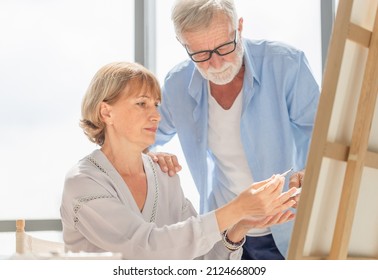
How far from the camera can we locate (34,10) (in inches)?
146

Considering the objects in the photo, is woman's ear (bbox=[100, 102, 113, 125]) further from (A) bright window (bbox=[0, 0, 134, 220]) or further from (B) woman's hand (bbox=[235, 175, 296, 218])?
(A) bright window (bbox=[0, 0, 134, 220])

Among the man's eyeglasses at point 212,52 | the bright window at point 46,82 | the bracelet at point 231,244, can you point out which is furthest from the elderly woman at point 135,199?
the bright window at point 46,82

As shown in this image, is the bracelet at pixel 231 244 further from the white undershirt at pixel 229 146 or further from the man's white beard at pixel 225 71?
the man's white beard at pixel 225 71

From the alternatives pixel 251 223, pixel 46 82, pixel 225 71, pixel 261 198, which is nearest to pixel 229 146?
pixel 225 71

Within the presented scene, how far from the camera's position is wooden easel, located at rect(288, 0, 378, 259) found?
52.1 inches

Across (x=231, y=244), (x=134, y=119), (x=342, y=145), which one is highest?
(x=342, y=145)

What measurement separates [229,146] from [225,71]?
0.26 m

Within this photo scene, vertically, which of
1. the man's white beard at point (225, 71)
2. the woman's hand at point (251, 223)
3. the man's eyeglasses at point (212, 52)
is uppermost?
the man's eyeglasses at point (212, 52)

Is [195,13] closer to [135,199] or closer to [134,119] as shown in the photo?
[134,119]

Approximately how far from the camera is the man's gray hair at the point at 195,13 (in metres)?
2.15

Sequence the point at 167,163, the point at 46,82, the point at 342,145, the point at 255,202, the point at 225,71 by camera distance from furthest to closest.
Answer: the point at 46,82, the point at 225,71, the point at 167,163, the point at 255,202, the point at 342,145

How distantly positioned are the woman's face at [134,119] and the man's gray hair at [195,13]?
0.30m

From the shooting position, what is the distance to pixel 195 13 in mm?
2166

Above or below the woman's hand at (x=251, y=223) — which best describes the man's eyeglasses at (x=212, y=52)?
above
